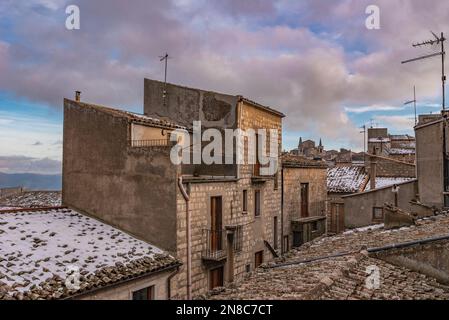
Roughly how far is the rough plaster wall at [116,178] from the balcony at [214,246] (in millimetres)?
1851

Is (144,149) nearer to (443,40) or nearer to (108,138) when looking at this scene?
(108,138)

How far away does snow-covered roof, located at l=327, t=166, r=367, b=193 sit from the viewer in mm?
28766

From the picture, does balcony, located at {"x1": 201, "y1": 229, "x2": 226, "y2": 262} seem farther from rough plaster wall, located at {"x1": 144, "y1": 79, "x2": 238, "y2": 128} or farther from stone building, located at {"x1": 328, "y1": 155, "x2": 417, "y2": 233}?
stone building, located at {"x1": 328, "y1": 155, "x2": 417, "y2": 233}

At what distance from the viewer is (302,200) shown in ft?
81.2

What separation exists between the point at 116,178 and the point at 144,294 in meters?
4.37

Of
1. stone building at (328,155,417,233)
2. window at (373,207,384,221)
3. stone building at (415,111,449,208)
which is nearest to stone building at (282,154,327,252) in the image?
stone building at (328,155,417,233)

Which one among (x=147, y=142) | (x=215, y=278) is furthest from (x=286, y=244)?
(x=147, y=142)

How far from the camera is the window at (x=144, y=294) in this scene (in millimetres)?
11269

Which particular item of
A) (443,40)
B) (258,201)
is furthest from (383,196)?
(443,40)

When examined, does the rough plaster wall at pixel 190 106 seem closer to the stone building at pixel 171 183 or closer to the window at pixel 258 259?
the stone building at pixel 171 183

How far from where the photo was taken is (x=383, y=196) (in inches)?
789

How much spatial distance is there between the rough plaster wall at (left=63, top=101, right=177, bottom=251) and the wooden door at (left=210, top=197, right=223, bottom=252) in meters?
2.44

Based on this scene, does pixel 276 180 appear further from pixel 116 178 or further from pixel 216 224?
pixel 116 178
